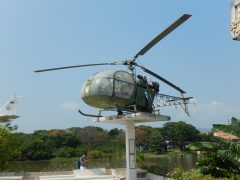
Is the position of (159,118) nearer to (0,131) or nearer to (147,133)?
(0,131)

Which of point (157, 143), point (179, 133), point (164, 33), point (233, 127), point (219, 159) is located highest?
point (164, 33)

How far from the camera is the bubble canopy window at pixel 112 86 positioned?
1535 centimetres

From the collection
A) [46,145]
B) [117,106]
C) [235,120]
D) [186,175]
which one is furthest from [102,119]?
[46,145]

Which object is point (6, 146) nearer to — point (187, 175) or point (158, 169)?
point (158, 169)

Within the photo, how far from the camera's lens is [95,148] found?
57.8 m

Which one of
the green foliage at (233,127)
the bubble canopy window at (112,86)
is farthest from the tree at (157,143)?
the green foliage at (233,127)

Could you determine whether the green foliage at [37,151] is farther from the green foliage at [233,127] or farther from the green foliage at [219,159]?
the green foliage at [233,127]

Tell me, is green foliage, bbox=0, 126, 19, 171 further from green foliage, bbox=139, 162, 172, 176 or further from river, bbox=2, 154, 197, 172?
green foliage, bbox=139, 162, 172, 176

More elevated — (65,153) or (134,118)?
(134,118)

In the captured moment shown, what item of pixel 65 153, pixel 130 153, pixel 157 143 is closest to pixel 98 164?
pixel 130 153

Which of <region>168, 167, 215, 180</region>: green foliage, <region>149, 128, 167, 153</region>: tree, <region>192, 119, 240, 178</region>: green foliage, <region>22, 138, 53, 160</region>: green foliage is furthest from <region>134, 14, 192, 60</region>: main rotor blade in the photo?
<region>149, 128, 167, 153</region>: tree

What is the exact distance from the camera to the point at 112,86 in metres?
15.4

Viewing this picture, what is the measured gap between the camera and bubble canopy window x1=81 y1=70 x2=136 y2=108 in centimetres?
1535

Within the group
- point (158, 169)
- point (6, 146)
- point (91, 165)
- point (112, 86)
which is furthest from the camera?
point (91, 165)
